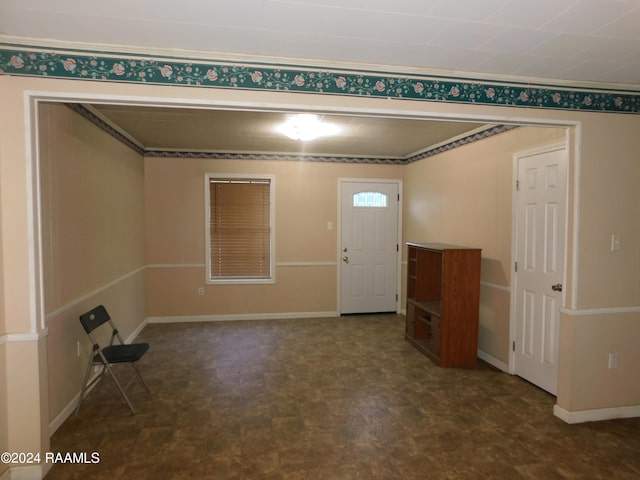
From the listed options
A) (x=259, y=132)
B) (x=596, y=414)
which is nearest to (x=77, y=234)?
(x=259, y=132)

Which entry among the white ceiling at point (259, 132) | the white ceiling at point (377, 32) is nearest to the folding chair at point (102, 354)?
the white ceiling at point (259, 132)

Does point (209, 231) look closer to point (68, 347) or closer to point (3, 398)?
point (68, 347)

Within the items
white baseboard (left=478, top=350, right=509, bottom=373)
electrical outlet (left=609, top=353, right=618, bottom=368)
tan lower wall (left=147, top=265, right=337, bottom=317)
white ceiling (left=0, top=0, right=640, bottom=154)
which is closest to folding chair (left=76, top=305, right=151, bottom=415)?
white ceiling (left=0, top=0, right=640, bottom=154)

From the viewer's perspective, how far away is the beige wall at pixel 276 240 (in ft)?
18.8

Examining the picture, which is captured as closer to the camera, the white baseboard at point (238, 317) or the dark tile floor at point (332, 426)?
the dark tile floor at point (332, 426)

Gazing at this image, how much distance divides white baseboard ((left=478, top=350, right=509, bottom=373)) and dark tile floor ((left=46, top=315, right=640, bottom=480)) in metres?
0.15

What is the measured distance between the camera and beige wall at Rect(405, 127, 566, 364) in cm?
395

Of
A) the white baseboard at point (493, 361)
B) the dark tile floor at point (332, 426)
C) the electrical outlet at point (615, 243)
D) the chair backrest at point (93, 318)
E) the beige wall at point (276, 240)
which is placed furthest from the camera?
the beige wall at point (276, 240)

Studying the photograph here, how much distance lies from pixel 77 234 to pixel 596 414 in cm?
438

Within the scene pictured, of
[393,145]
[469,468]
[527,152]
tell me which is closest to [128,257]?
[393,145]

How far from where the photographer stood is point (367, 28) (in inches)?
81.0

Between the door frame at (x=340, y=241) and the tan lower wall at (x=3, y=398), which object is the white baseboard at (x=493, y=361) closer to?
the door frame at (x=340, y=241)

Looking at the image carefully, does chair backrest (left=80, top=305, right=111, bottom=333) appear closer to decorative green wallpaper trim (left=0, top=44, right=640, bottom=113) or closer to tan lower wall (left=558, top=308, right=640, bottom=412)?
decorative green wallpaper trim (left=0, top=44, right=640, bottom=113)

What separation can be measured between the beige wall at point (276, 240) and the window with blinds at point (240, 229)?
143 mm
